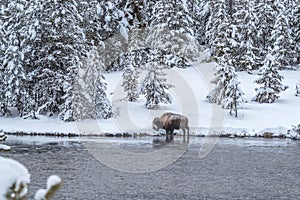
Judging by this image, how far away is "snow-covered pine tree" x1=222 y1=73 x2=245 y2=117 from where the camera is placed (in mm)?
35812

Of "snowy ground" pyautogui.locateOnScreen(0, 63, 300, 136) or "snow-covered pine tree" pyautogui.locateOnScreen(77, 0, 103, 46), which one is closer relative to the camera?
"snowy ground" pyautogui.locateOnScreen(0, 63, 300, 136)

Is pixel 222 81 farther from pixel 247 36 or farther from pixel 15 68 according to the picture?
pixel 247 36

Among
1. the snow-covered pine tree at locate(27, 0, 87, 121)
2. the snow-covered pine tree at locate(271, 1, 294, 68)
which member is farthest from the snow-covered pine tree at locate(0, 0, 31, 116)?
the snow-covered pine tree at locate(271, 1, 294, 68)

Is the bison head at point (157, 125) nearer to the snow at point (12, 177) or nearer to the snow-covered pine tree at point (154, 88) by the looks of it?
the snow-covered pine tree at point (154, 88)

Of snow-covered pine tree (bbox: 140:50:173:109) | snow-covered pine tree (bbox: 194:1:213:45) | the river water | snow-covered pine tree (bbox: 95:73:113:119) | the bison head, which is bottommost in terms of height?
the river water

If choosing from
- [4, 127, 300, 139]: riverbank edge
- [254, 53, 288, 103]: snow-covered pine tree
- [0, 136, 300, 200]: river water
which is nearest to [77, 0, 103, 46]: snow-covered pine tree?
[254, 53, 288, 103]: snow-covered pine tree

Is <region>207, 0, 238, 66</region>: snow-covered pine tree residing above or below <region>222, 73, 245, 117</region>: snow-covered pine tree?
above

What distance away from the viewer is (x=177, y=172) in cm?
1736

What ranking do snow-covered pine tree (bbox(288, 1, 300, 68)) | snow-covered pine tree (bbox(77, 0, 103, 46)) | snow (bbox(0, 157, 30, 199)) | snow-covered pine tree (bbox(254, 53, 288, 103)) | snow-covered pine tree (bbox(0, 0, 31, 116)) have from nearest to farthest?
snow (bbox(0, 157, 30, 199)) < snow-covered pine tree (bbox(0, 0, 31, 116)) < snow-covered pine tree (bbox(254, 53, 288, 103)) < snow-covered pine tree (bbox(77, 0, 103, 46)) < snow-covered pine tree (bbox(288, 1, 300, 68))

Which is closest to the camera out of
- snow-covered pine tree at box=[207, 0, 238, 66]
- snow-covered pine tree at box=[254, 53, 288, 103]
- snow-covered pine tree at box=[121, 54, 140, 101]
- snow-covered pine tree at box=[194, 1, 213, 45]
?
snow-covered pine tree at box=[121, 54, 140, 101]

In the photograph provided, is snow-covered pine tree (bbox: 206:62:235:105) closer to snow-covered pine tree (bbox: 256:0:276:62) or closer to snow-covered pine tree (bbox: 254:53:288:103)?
snow-covered pine tree (bbox: 254:53:288:103)

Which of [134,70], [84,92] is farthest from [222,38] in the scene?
[84,92]

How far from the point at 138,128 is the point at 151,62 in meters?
7.73

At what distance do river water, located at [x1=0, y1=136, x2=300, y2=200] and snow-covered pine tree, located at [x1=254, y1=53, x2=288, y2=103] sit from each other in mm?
14045
